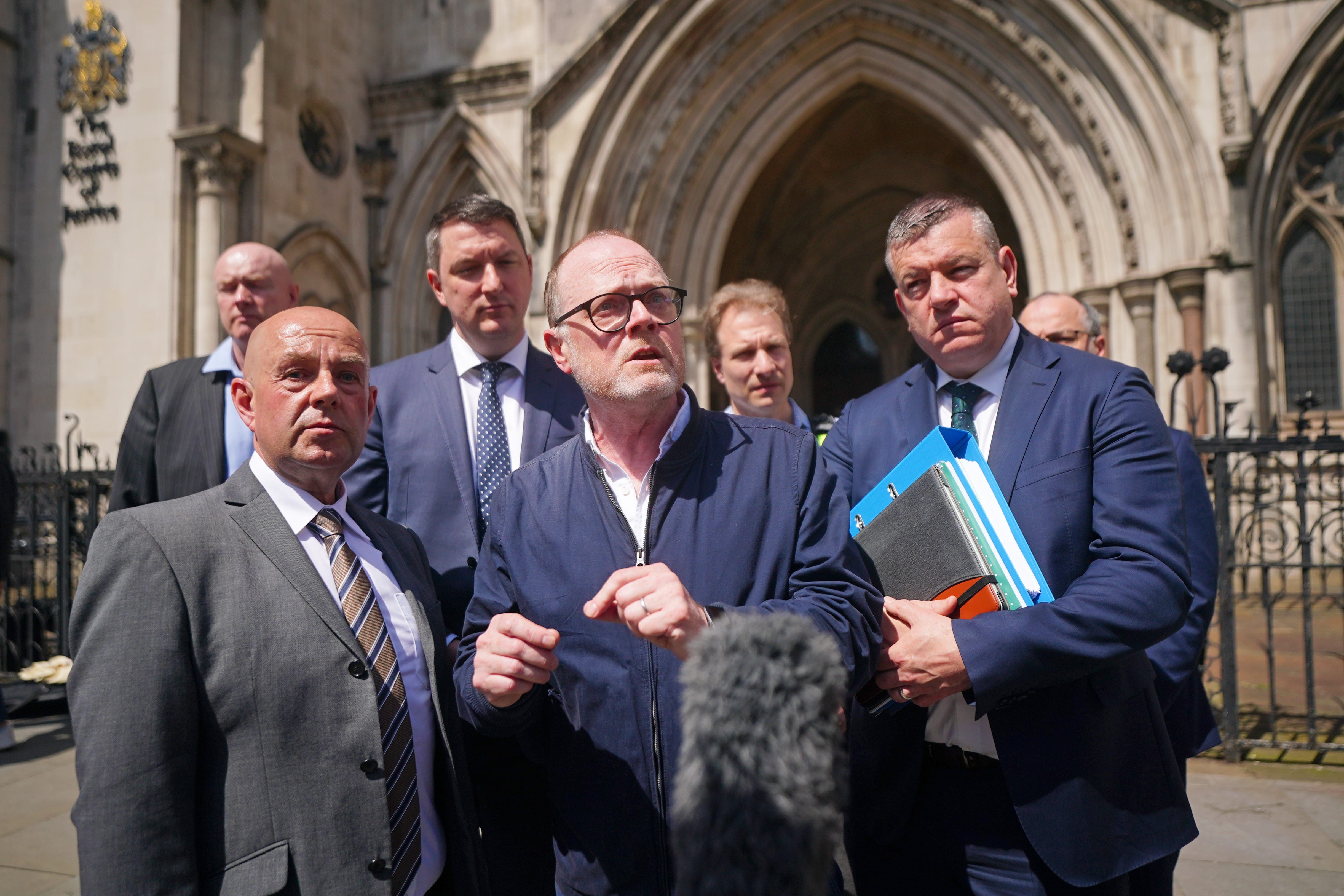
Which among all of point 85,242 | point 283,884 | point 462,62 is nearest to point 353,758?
point 283,884

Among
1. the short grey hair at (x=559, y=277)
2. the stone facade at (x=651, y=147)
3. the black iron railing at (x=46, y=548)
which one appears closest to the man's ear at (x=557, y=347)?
the short grey hair at (x=559, y=277)

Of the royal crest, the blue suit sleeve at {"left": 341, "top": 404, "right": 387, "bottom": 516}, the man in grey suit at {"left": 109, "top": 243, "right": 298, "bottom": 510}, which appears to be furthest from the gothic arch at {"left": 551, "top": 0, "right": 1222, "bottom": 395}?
the blue suit sleeve at {"left": 341, "top": 404, "right": 387, "bottom": 516}

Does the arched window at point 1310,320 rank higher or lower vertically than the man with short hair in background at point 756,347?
higher

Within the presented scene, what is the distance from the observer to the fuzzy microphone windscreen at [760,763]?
1049 mm

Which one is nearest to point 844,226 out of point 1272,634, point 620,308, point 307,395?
point 1272,634

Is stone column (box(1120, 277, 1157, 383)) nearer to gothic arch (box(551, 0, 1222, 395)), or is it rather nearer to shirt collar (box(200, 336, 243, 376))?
gothic arch (box(551, 0, 1222, 395))

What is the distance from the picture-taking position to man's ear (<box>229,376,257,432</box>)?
1902mm

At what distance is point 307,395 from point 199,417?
194 cm

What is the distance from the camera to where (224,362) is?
136 inches

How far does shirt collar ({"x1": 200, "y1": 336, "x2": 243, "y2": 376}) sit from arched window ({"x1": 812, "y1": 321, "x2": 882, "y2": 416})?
1263cm

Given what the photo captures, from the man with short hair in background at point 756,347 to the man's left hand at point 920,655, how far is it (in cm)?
188

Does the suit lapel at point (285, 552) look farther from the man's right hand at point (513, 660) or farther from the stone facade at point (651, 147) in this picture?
the stone facade at point (651, 147)

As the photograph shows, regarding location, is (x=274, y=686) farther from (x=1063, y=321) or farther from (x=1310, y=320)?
(x=1310, y=320)

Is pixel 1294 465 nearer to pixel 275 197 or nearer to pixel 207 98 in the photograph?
pixel 275 197
